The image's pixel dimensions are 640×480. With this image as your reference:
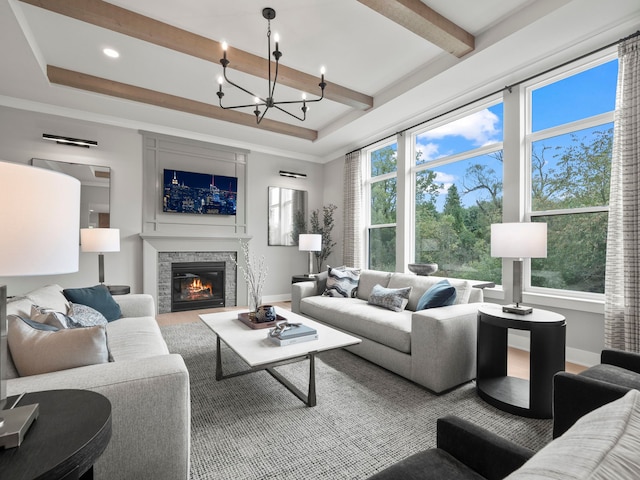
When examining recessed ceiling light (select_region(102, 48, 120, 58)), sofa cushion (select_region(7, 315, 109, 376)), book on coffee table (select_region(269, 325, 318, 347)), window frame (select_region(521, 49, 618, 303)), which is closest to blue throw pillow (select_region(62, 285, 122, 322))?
sofa cushion (select_region(7, 315, 109, 376))

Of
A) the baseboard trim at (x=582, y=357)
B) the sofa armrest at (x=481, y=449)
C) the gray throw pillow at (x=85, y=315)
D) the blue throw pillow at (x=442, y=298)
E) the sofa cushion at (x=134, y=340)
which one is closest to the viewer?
the sofa armrest at (x=481, y=449)

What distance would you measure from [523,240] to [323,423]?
6.10ft

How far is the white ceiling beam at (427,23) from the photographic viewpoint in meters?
2.46

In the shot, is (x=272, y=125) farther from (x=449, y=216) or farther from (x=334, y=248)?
(x=449, y=216)

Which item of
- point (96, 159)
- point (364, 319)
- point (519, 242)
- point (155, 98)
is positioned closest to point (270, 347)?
point (364, 319)

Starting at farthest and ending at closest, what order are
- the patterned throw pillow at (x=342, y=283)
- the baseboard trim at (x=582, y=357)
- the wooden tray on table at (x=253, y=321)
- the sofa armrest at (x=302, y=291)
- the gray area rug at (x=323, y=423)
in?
the sofa armrest at (x=302, y=291) < the patterned throw pillow at (x=342, y=283) < the baseboard trim at (x=582, y=357) < the wooden tray on table at (x=253, y=321) < the gray area rug at (x=323, y=423)

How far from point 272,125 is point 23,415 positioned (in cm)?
487

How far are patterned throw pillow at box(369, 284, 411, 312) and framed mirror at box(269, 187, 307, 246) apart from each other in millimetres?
3105

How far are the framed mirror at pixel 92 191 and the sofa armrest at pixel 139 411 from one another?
388cm

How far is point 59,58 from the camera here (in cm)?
335

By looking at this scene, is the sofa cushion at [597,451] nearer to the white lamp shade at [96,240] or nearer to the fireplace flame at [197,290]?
the white lamp shade at [96,240]

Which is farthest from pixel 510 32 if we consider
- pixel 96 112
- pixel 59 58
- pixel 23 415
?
pixel 96 112

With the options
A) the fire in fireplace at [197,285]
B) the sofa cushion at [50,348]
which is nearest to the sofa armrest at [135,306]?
the sofa cushion at [50,348]

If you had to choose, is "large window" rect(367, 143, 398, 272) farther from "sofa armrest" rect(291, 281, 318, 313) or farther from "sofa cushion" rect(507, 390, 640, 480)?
"sofa cushion" rect(507, 390, 640, 480)
